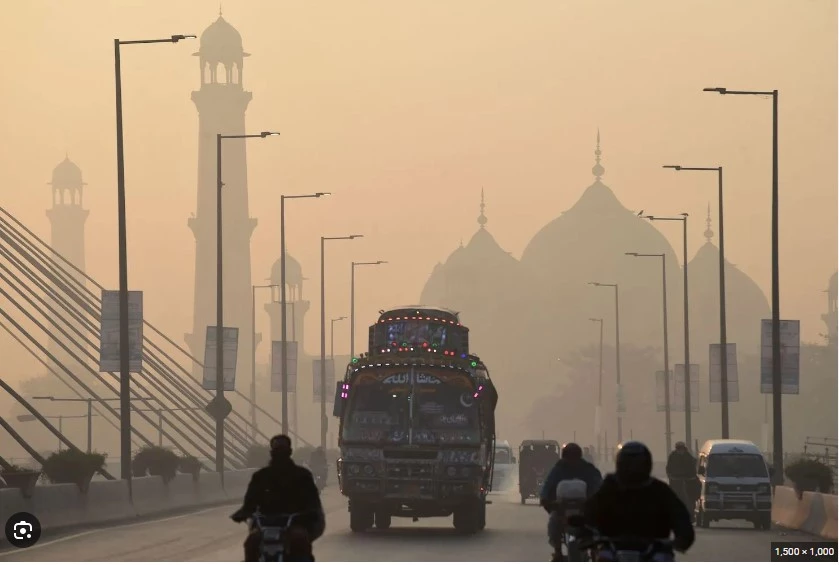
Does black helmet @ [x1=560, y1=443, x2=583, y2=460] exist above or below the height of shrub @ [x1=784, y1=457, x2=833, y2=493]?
above

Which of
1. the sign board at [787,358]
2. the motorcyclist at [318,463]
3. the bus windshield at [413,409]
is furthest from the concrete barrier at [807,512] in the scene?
the motorcyclist at [318,463]

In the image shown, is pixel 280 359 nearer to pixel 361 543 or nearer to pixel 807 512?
pixel 807 512

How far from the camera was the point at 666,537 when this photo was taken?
15.1 m

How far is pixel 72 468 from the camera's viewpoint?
40062 mm

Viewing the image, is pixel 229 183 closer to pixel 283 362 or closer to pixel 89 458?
pixel 283 362

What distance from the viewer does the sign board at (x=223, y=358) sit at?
195 feet

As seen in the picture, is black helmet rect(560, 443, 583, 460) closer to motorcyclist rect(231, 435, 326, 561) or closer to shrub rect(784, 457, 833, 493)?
motorcyclist rect(231, 435, 326, 561)

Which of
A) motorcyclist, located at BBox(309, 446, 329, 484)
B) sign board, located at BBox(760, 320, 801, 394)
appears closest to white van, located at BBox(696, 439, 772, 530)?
sign board, located at BBox(760, 320, 801, 394)

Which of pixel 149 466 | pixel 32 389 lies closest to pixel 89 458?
pixel 149 466

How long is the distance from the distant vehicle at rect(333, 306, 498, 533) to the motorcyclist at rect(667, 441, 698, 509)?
5.90m

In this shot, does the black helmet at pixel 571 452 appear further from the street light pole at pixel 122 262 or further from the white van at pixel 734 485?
the street light pole at pixel 122 262

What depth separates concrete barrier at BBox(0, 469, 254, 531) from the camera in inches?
1412

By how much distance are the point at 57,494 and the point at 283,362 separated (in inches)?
1521

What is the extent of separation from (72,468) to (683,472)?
37.8 ft
